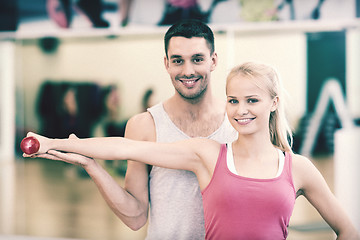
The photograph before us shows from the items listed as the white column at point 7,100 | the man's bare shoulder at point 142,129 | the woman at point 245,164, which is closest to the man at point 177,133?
the man's bare shoulder at point 142,129

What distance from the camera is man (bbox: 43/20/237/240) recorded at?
159 cm

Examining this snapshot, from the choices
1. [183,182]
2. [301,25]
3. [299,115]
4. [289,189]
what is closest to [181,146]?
[183,182]

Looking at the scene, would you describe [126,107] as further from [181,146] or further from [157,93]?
[181,146]

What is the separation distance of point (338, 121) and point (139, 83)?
8.26ft

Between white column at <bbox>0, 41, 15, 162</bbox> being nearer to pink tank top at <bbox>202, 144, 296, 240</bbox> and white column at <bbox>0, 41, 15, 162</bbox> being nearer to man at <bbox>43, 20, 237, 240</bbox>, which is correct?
man at <bbox>43, 20, 237, 240</bbox>

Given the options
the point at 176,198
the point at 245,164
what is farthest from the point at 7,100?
the point at 245,164

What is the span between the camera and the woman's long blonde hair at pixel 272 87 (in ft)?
4.79

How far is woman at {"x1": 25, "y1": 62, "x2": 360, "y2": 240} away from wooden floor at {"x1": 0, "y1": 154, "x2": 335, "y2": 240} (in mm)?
2727

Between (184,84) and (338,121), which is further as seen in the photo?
(338,121)

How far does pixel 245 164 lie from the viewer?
150cm

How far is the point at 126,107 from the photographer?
5906mm

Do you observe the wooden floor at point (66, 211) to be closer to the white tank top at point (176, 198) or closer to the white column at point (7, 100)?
the white column at point (7, 100)

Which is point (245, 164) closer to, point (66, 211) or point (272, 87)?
point (272, 87)

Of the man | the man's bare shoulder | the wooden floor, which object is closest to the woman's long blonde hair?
the man
